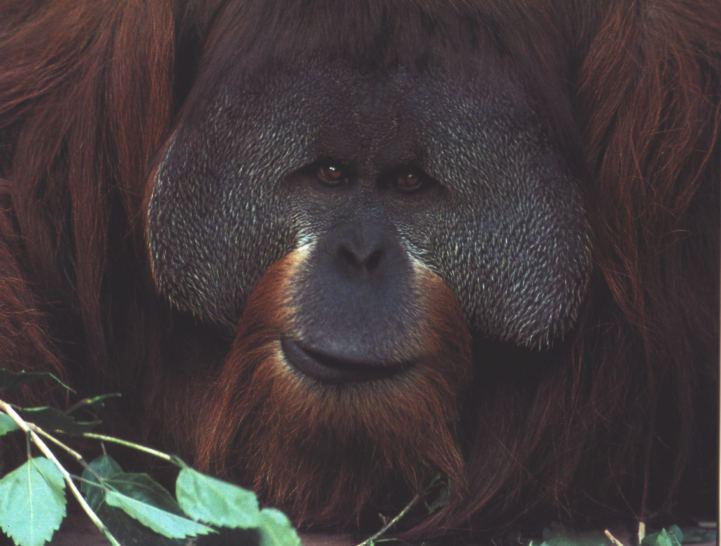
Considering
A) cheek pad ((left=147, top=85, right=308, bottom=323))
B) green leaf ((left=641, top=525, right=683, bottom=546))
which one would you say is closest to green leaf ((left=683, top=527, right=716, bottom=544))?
green leaf ((left=641, top=525, right=683, bottom=546))

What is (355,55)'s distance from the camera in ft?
5.96

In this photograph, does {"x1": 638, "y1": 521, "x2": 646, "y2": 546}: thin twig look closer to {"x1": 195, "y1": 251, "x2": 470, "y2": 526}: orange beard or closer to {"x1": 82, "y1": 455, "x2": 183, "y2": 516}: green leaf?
{"x1": 195, "y1": 251, "x2": 470, "y2": 526}: orange beard

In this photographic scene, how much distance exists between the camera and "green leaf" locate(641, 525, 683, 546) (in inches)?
74.2

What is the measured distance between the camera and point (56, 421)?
1779mm

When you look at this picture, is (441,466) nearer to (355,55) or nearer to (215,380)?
(215,380)

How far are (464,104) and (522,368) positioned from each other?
1.41 feet

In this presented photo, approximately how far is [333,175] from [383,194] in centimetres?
8

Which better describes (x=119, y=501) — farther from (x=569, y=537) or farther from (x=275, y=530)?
(x=569, y=537)

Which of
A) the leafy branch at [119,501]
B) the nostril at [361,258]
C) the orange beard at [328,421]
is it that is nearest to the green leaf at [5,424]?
the leafy branch at [119,501]

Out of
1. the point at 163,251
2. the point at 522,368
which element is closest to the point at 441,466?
the point at 522,368

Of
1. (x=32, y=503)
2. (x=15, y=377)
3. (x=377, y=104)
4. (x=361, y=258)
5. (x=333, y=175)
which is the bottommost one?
(x=32, y=503)

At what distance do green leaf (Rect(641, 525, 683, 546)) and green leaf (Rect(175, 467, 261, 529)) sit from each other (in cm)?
64

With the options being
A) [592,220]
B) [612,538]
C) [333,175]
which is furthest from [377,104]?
[612,538]

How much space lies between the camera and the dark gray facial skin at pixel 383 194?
1.83 metres
